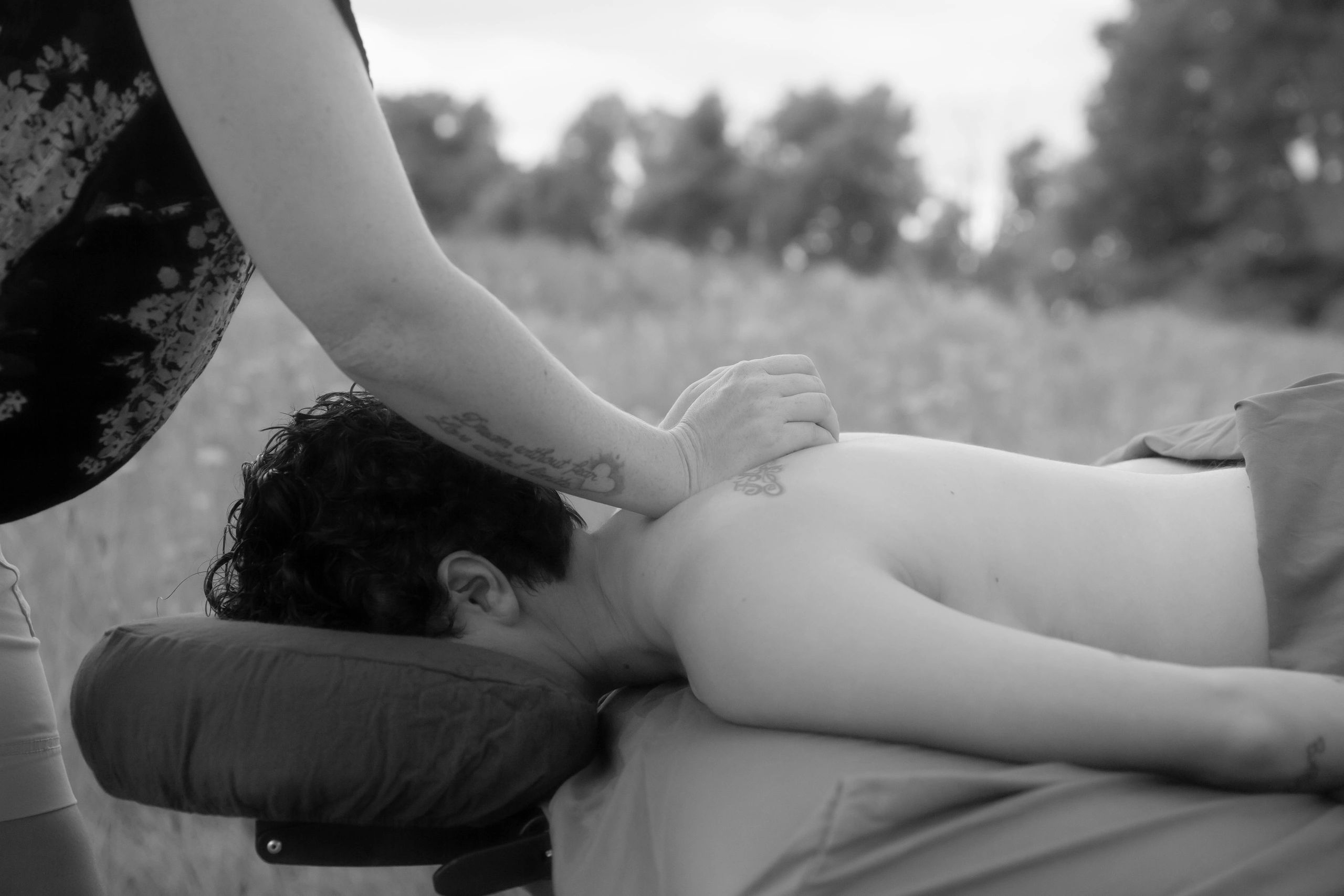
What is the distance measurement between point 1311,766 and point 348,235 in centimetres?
112

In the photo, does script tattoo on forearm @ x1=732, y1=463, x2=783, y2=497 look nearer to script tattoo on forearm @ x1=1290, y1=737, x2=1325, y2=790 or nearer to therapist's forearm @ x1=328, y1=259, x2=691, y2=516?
therapist's forearm @ x1=328, y1=259, x2=691, y2=516

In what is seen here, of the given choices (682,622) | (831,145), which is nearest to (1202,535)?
(682,622)

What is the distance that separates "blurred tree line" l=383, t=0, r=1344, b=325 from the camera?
70.1ft

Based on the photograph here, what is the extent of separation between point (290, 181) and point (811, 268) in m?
8.44

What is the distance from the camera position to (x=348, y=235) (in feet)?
3.53

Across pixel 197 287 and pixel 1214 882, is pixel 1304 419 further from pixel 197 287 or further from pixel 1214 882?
pixel 197 287

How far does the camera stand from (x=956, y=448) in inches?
62.7

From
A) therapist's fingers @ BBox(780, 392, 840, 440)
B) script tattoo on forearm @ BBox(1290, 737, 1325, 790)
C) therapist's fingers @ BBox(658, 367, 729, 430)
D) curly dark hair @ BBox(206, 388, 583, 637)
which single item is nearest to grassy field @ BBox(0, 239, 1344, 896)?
curly dark hair @ BBox(206, 388, 583, 637)

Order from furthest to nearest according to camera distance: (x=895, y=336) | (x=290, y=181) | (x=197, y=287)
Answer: (x=895, y=336)
(x=197, y=287)
(x=290, y=181)

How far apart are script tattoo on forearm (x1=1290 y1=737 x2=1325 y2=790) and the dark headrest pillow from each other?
0.87m

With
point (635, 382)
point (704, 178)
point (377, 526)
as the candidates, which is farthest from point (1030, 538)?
point (704, 178)

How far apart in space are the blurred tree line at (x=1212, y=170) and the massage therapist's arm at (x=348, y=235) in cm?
2168

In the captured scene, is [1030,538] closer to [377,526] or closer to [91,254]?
[377,526]

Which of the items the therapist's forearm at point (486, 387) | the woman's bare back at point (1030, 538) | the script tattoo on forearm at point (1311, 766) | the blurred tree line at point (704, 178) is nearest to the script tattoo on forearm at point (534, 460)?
the therapist's forearm at point (486, 387)
